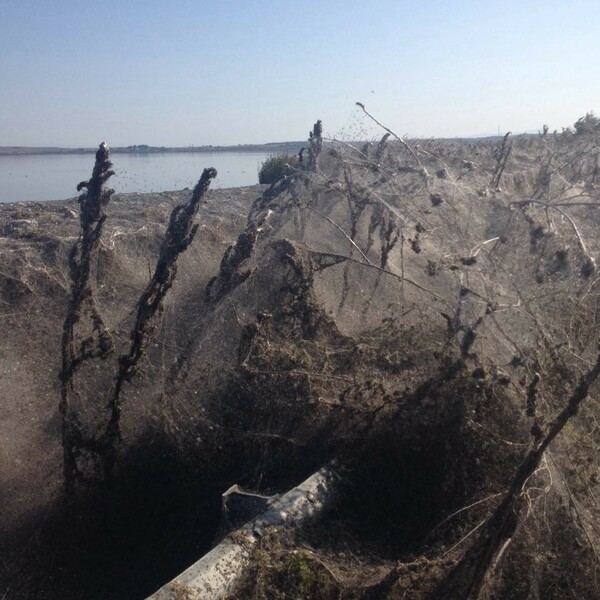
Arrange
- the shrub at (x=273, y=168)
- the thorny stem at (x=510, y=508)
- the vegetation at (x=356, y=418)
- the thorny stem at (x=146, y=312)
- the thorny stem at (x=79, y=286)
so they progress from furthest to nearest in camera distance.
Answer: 1. the shrub at (x=273, y=168)
2. the thorny stem at (x=146, y=312)
3. the thorny stem at (x=79, y=286)
4. the vegetation at (x=356, y=418)
5. the thorny stem at (x=510, y=508)

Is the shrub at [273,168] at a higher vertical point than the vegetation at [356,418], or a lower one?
higher

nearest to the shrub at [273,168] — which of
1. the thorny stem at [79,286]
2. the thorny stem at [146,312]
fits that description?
the thorny stem at [146,312]

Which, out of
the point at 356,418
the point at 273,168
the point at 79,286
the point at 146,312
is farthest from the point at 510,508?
the point at 273,168

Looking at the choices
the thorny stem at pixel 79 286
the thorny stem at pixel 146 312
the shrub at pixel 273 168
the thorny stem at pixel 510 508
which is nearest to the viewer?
the thorny stem at pixel 510 508

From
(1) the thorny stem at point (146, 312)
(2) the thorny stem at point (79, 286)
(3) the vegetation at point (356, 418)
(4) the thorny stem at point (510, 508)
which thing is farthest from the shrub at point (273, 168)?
(4) the thorny stem at point (510, 508)

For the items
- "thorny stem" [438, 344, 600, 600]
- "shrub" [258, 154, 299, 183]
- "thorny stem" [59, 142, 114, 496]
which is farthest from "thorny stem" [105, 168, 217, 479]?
"shrub" [258, 154, 299, 183]

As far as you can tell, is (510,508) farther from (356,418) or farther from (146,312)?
(146,312)

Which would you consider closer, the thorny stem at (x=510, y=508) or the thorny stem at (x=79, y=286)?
the thorny stem at (x=510, y=508)

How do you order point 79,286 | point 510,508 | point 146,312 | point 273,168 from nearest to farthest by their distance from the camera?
point 510,508, point 79,286, point 146,312, point 273,168

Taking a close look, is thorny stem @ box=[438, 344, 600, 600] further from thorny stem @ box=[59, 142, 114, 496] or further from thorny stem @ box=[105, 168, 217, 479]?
thorny stem @ box=[59, 142, 114, 496]

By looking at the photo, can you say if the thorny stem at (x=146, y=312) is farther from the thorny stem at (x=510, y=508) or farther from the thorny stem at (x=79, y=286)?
the thorny stem at (x=510, y=508)

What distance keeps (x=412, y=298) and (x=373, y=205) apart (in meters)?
1.88

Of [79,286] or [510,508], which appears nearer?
[510,508]

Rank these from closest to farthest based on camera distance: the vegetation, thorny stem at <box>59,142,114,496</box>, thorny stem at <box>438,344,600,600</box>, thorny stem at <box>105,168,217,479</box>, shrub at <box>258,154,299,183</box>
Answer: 1. thorny stem at <box>438,344,600,600</box>
2. the vegetation
3. thorny stem at <box>59,142,114,496</box>
4. thorny stem at <box>105,168,217,479</box>
5. shrub at <box>258,154,299,183</box>
